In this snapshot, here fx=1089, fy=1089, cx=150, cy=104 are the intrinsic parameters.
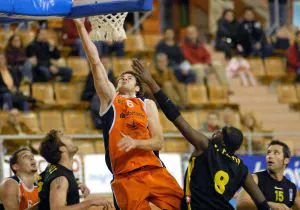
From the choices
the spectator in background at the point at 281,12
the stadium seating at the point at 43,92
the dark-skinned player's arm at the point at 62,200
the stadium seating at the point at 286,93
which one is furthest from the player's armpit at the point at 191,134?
the spectator in background at the point at 281,12

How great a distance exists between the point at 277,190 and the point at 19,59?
25.7 ft

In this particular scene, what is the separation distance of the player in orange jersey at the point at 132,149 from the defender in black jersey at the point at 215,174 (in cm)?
32

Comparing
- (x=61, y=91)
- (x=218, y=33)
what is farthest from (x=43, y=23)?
(x=218, y=33)

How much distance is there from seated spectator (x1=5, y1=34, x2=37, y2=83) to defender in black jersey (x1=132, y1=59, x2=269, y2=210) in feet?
27.9

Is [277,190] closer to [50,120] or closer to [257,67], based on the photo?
[50,120]

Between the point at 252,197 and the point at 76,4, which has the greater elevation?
the point at 76,4

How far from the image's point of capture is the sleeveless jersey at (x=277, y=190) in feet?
35.4

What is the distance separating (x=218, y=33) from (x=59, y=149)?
11090 millimetres

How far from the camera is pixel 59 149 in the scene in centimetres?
990

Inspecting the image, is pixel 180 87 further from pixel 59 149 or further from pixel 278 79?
pixel 59 149

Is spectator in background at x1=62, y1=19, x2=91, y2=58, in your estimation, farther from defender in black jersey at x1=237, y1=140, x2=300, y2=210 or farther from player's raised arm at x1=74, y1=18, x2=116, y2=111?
player's raised arm at x1=74, y1=18, x2=116, y2=111

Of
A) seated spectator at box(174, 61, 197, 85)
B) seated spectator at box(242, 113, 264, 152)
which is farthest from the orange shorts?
seated spectator at box(174, 61, 197, 85)

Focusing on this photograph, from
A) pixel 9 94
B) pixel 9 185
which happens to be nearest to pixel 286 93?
pixel 9 94

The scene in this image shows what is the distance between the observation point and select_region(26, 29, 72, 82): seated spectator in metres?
18.0
